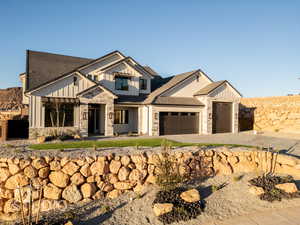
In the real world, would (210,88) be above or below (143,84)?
below

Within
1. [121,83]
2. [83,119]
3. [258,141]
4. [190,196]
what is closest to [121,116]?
[121,83]

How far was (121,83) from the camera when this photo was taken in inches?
748

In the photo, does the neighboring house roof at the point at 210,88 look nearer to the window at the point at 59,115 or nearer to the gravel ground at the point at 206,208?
the window at the point at 59,115

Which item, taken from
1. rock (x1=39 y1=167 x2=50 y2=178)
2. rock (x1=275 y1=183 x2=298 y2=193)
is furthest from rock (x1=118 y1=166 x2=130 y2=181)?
rock (x1=275 y1=183 x2=298 y2=193)

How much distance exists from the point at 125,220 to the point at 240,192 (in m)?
4.55

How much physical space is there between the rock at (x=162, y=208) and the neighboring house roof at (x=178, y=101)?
12.1 metres

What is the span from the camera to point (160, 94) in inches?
751

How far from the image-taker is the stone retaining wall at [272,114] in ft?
70.4

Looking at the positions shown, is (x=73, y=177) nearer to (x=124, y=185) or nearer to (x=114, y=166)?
(x=114, y=166)

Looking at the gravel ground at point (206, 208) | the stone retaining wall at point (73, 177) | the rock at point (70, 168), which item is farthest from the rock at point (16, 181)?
the gravel ground at point (206, 208)

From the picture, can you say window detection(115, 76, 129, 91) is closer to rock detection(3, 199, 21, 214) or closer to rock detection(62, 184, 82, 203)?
rock detection(62, 184, 82, 203)

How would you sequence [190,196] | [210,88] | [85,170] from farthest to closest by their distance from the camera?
1. [210,88]
2. [85,170]
3. [190,196]

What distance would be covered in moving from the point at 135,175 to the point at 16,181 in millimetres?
4641

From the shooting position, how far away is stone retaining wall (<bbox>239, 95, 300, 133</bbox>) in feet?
70.4
